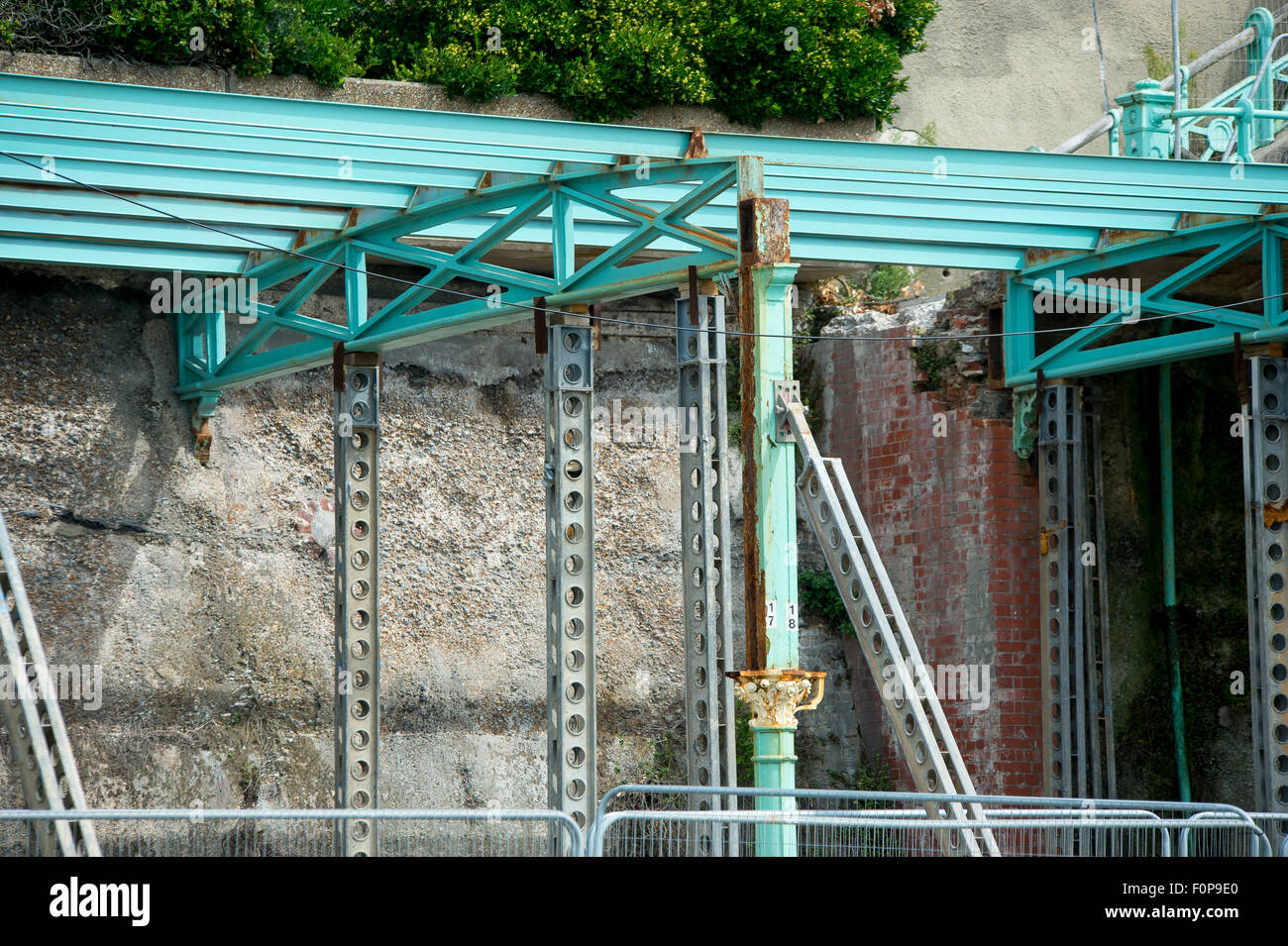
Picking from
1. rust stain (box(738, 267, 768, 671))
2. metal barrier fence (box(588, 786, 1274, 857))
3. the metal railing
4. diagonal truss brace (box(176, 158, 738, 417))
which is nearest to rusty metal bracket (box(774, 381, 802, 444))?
rust stain (box(738, 267, 768, 671))

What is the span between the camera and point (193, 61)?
56.2 feet

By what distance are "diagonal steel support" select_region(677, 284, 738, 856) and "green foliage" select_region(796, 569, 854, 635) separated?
5.60 meters

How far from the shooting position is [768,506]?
10727 millimetres

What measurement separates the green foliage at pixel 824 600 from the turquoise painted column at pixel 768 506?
292 inches

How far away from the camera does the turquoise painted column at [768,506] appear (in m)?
10.4

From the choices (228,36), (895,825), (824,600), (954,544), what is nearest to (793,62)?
(954,544)

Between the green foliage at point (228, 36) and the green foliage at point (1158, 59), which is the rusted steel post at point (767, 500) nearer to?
the green foliage at point (228, 36)

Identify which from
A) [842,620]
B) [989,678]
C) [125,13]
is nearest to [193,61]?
[125,13]

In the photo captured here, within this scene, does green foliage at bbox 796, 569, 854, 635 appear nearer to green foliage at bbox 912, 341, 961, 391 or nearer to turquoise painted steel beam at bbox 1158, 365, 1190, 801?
green foliage at bbox 912, 341, 961, 391

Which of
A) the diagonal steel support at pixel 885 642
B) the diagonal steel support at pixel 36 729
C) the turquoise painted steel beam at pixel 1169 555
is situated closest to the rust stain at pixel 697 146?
the diagonal steel support at pixel 885 642

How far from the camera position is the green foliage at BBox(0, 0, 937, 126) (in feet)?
61.1

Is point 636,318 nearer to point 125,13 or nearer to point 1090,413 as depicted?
point 1090,413

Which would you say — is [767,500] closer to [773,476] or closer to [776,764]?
[773,476]
